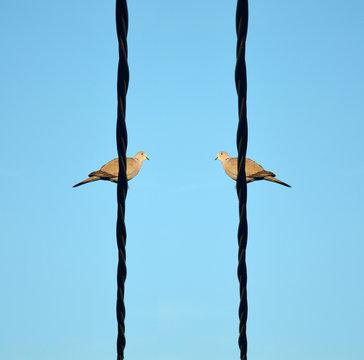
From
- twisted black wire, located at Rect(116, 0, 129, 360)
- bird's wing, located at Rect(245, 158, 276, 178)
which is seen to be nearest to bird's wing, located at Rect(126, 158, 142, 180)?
bird's wing, located at Rect(245, 158, 276, 178)

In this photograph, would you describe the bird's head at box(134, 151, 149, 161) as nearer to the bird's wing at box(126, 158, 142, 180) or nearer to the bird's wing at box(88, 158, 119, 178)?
the bird's wing at box(126, 158, 142, 180)

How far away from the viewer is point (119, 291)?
2268 millimetres

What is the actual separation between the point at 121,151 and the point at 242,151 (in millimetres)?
457

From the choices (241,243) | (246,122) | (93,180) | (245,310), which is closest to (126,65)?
(246,122)

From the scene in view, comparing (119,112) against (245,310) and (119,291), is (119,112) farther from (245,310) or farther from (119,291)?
(245,310)

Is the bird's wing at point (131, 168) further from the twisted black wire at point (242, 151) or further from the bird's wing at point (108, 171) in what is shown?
the twisted black wire at point (242, 151)

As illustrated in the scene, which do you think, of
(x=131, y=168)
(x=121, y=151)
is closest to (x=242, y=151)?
(x=121, y=151)

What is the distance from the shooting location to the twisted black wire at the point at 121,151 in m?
2.15

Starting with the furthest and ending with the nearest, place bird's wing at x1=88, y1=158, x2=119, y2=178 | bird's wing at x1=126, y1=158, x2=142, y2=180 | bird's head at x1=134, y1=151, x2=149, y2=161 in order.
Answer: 1. bird's head at x1=134, y1=151, x2=149, y2=161
2. bird's wing at x1=126, y1=158, x2=142, y2=180
3. bird's wing at x1=88, y1=158, x2=119, y2=178

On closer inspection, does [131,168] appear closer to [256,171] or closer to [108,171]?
[108,171]

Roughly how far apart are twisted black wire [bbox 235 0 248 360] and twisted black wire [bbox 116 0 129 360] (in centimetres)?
41

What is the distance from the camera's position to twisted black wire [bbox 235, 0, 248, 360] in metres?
2.20

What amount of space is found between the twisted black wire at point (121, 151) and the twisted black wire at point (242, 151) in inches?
16.3

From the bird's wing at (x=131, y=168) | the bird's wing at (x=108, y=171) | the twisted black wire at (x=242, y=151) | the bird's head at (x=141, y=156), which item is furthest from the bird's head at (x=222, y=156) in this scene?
the twisted black wire at (x=242, y=151)
